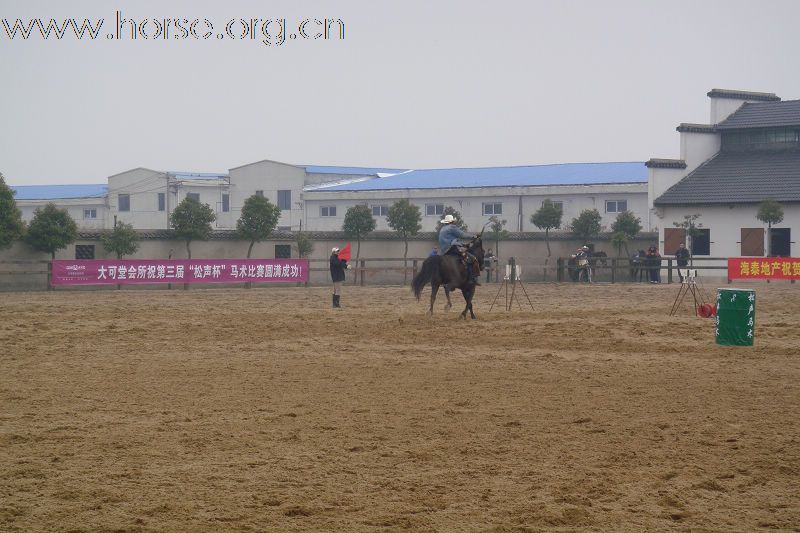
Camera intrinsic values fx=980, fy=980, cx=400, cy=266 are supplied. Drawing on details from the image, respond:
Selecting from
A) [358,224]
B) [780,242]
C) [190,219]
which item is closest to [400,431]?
[190,219]

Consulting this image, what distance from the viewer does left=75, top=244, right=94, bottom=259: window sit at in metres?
39.8

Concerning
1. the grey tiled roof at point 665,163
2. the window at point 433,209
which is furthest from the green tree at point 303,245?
the window at point 433,209

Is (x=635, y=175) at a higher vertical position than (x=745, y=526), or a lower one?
higher

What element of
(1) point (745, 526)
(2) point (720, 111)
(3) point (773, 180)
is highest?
(2) point (720, 111)

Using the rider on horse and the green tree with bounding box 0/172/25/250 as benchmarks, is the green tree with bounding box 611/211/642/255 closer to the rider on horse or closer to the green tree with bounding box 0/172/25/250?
the green tree with bounding box 0/172/25/250

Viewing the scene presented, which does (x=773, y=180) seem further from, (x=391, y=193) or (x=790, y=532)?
(x=790, y=532)

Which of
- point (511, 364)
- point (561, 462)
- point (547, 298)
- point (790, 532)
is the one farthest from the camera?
point (547, 298)

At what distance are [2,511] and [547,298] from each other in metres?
24.2

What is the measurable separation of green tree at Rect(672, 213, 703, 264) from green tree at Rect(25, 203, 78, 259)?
2708 cm

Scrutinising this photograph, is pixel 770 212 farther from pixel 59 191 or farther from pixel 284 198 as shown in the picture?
pixel 59 191

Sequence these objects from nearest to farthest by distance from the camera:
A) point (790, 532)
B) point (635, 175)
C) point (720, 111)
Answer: point (790, 532), point (720, 111), point (635, 175)

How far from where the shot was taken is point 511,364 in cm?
1375

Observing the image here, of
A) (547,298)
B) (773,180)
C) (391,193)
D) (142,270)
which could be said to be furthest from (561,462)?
(391,193)

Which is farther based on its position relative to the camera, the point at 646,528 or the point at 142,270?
the point at 142,270
